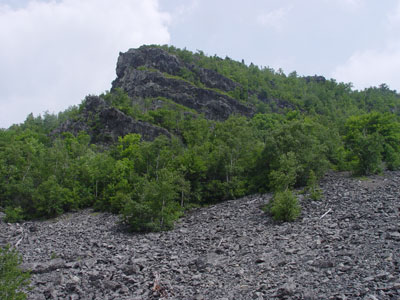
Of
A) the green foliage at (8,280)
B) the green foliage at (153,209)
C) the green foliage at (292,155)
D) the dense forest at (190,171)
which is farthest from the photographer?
the green foliage at (292,155)

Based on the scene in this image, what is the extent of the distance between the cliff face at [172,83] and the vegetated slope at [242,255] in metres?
96.0

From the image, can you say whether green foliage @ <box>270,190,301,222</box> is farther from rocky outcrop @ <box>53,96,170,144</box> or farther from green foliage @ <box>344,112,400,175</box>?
rocky outcrop @ <box>53,96,170,144</box>

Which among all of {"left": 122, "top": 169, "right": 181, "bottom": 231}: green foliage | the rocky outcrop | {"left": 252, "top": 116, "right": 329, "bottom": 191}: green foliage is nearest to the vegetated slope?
{"left": 122, "top": 169, "right": 181, "bottom": 231}: green foliage

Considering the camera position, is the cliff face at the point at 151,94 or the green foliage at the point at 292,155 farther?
the cliff face at the point at 151,94

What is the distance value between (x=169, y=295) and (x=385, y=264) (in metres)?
12.7

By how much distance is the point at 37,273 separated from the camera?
83.1ft

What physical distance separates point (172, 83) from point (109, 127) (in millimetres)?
49357

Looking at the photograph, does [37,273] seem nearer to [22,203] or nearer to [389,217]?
[389,217]

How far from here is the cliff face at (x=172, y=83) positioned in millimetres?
133625

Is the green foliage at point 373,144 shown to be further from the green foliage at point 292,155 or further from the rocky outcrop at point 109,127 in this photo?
the rocky outcrop at point 109,127

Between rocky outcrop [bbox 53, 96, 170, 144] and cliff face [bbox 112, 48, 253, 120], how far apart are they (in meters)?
27.6

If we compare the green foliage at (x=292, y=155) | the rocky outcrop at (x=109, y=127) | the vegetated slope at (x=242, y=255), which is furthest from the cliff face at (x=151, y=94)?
the vegetated slope at (x=242, y=255)

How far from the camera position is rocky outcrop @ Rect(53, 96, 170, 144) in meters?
98.4

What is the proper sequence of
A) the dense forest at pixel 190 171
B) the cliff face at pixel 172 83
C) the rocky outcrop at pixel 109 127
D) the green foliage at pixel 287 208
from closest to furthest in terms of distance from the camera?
the green foliage at pixel 287 208, the dense forest at pixel 190 171, the rocky outcrop at pixel 109 127, the cliff face at pixel 172 83
